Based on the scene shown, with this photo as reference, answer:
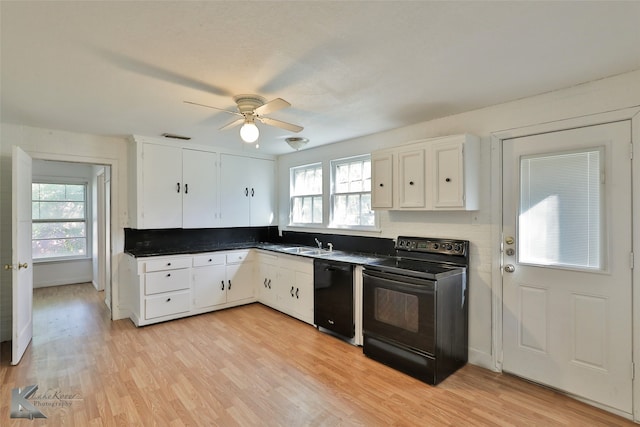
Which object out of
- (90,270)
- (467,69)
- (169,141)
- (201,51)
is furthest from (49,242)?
(467,69)

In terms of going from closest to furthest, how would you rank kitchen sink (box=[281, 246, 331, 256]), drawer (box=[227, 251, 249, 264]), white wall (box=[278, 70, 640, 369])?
1. white wall (box=[278, 70, 640, 369])
2. kitchen sink (box=[281, 246, 331, 256])
3. drawer (box=[227, 251, 249, 264])

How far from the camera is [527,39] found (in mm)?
1800

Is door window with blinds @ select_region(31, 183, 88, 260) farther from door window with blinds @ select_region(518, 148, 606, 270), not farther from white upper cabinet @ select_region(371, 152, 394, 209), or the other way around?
door window with blinds @ select_region(518, 148, 606, 270)

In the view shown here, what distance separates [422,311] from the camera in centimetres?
268

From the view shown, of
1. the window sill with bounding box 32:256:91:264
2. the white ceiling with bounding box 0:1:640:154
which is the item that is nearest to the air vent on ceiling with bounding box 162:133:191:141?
the white ceiling with bounding box 0:1:640:154

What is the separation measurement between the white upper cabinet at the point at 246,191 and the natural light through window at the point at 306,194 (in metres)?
0.43

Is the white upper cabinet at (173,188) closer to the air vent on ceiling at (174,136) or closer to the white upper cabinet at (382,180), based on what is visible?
the air vent on ceiling at (174,136)

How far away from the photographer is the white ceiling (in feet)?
5.11

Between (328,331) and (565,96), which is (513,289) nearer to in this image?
(565,96)

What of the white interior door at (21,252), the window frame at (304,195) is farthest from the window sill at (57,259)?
the window frame at (304,195)

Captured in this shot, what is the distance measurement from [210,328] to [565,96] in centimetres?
428

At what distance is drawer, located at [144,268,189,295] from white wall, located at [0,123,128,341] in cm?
66

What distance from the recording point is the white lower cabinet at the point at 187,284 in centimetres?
397

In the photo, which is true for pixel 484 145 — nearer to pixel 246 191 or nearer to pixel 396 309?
pixel 396 309
